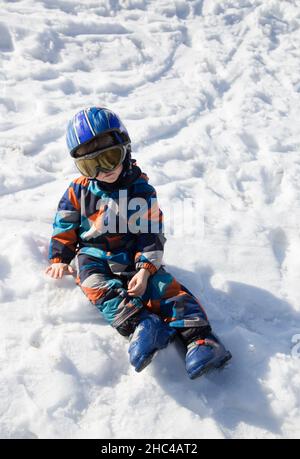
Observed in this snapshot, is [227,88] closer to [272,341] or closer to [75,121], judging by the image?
[75,121]

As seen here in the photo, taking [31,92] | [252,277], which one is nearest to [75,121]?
[252,277]

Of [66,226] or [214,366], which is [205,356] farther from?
[66,226]

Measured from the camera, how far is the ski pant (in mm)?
2553

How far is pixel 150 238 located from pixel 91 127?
77cm

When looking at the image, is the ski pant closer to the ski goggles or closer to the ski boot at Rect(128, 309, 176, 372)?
the ski boot at Rect(128, 309, 176, 372)

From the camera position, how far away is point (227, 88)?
5555 millimetres

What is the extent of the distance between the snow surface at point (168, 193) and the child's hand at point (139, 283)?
0.27 m

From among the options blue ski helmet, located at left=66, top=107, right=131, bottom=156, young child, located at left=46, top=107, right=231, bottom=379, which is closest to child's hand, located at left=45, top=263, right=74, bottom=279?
young child, located at left=46, top=107, right=231, bottom=379

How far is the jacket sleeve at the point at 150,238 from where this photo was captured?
276cm

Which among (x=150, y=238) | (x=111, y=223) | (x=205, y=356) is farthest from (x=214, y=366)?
(x=111, y=223)

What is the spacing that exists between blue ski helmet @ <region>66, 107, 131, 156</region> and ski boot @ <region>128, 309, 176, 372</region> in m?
1.06

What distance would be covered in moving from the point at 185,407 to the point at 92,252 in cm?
113

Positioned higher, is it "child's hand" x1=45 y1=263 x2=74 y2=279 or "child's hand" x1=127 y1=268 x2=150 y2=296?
"child's hand" x1=127 y1=268 x2=150 y2=296

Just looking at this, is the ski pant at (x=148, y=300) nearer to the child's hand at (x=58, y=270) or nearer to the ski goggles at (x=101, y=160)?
the child's hand at (x=58, y=270)
